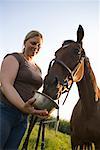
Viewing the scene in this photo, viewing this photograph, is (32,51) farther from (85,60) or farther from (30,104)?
(85,60)

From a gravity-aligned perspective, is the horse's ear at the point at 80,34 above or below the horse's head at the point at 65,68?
above

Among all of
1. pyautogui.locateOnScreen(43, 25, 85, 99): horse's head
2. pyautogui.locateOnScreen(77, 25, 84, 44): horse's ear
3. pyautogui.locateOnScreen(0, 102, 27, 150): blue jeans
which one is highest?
pyautogui.locateOnScreen(77, 25, 84, 44): horse's ear

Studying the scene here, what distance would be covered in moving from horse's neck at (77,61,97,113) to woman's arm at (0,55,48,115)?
50.8 inches

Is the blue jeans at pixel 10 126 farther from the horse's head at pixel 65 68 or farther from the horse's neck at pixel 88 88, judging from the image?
the horse's neck at pixel 88 88

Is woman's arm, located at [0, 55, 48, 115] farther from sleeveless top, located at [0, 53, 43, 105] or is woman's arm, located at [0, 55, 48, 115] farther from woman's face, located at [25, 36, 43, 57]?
woman's face, located at [25, 36, 43, 57]

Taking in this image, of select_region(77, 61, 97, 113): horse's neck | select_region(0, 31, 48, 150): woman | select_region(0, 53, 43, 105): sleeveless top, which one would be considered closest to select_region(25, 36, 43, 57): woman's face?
select_region(0, 31, 48, 150): woman

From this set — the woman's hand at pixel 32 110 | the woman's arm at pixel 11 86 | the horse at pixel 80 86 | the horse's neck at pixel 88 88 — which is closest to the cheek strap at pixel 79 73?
the horse at pixel 80 86

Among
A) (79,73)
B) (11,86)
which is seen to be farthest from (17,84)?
(79,73)

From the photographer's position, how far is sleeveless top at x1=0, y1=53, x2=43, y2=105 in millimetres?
2982

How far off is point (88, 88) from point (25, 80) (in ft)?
3.95

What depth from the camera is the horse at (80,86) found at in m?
3.47

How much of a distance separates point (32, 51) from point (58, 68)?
1.36 ft

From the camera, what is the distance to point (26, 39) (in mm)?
3109

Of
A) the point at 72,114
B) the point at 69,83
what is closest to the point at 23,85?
the point at 69,83
